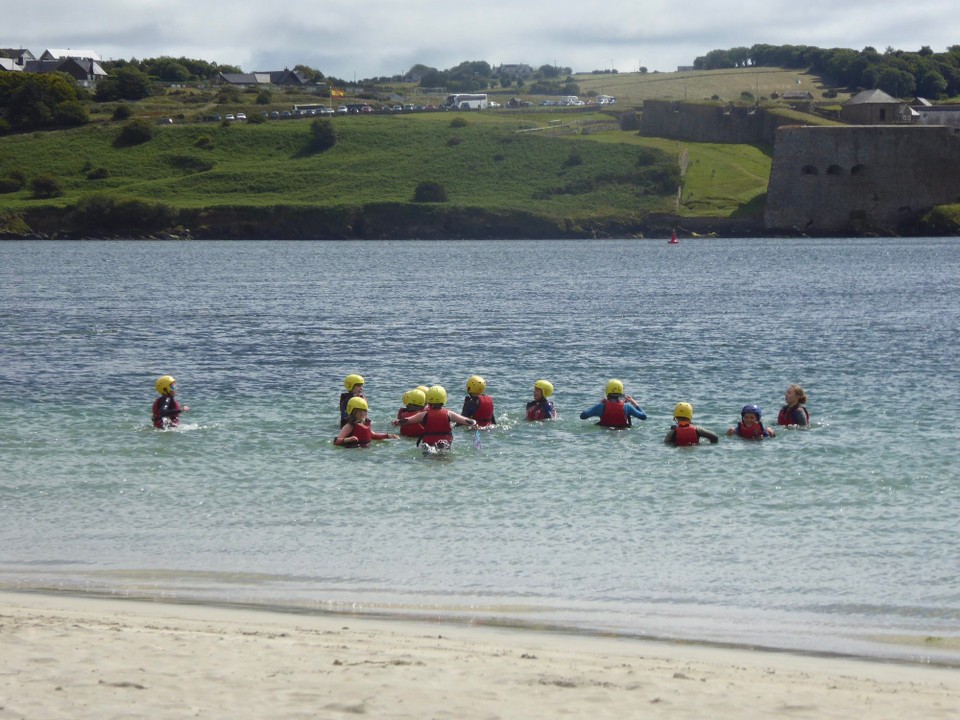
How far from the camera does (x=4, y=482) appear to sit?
2016 cm

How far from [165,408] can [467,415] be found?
221 inches

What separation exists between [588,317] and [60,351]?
66.5 feet

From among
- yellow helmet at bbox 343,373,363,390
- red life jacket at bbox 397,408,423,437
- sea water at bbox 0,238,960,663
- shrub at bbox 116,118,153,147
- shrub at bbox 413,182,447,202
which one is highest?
shrub at bbox 116,118,153,147

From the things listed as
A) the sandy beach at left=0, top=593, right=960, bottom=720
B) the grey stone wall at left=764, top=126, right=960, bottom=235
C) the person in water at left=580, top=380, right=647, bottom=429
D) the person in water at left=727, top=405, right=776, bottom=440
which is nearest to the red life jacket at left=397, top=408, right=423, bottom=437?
the person in water at left=580, top=380, right=647, bottom=429

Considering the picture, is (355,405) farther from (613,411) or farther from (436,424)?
(613,411)

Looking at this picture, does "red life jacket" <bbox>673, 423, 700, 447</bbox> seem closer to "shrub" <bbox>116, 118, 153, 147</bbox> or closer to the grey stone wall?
the grey stone wall

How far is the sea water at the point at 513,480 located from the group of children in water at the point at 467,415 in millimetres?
362

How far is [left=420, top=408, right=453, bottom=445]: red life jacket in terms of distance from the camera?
22.0m

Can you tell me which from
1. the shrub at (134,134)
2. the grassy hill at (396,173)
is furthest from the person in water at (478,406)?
the shrub at (134,134)

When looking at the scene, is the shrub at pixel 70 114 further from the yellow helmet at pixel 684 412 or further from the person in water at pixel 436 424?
the yellow helmet at pixel 684 412

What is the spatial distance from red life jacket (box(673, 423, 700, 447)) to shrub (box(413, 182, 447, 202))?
101956 mm

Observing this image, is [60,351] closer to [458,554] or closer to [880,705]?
[458,554]

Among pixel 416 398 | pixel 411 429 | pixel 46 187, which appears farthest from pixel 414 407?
pixel 46 187

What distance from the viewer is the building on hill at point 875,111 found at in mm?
129750
